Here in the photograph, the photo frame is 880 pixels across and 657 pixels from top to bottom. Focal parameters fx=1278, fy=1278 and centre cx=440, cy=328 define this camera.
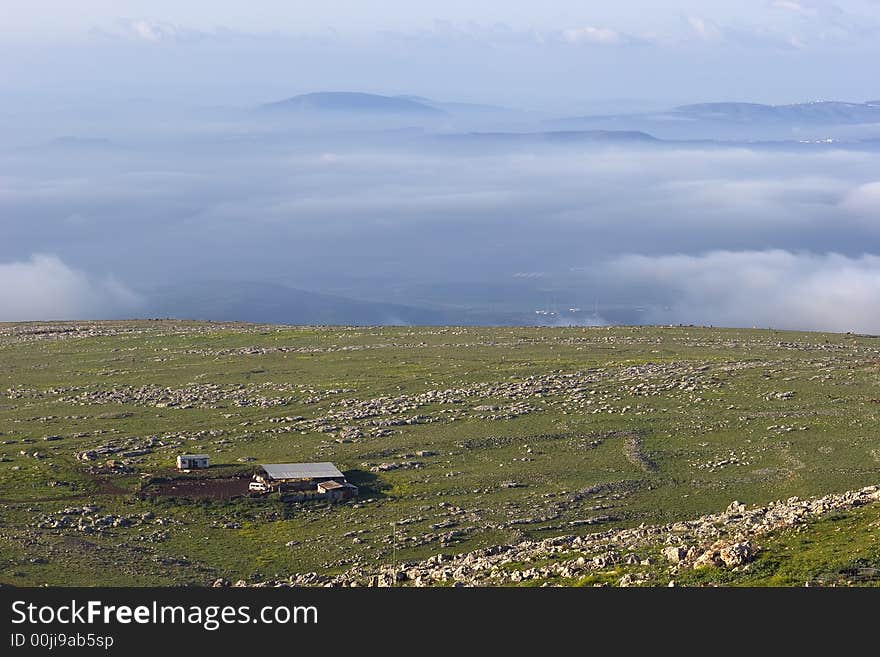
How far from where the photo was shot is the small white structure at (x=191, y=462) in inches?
2128

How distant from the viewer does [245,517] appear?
47.9 meters

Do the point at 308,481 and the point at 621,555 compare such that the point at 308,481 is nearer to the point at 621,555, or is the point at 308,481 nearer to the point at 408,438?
the point at 408,438

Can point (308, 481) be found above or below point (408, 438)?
below

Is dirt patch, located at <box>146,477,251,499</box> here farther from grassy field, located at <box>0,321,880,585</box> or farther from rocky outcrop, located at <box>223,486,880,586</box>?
rocky outcrop, located at <box>223,486,880,586</box>

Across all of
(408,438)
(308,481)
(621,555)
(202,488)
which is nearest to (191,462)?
(202,488)

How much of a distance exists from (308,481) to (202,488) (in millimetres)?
4289

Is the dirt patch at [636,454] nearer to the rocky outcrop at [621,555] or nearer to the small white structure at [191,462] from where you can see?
the rocky outcrop at [621,555]

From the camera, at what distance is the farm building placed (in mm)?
50250

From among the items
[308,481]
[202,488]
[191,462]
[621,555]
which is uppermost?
[621,555]

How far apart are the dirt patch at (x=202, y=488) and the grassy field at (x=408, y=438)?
68 cm

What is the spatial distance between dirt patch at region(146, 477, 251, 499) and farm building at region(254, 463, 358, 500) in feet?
2.78

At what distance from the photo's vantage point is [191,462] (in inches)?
2138

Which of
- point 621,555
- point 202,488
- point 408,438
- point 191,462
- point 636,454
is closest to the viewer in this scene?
point 621,555

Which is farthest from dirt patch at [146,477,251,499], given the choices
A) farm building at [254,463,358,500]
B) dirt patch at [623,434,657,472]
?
dirt patch at [623,434,657,472]
